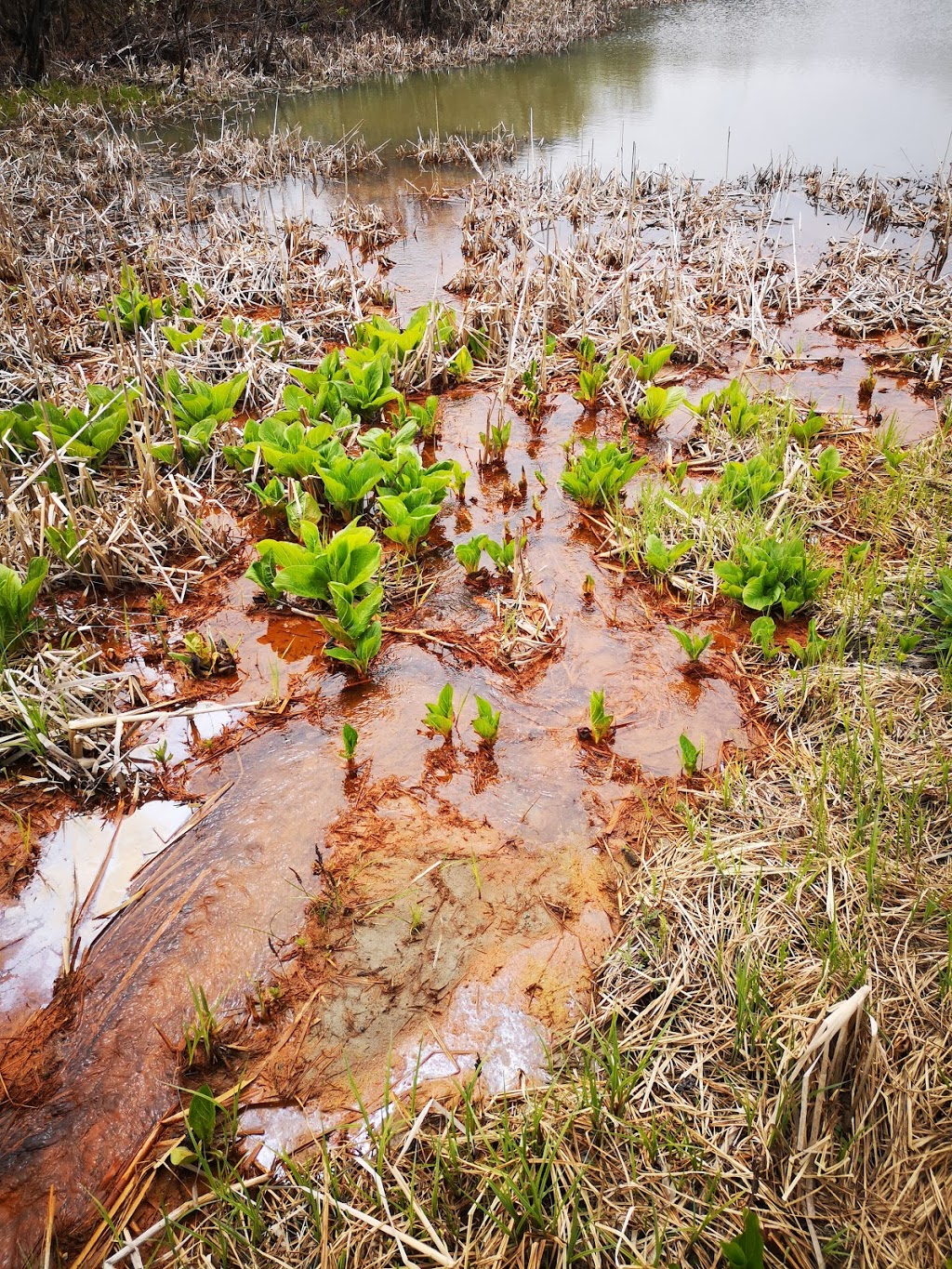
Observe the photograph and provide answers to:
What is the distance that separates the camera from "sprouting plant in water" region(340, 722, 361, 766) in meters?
2.39

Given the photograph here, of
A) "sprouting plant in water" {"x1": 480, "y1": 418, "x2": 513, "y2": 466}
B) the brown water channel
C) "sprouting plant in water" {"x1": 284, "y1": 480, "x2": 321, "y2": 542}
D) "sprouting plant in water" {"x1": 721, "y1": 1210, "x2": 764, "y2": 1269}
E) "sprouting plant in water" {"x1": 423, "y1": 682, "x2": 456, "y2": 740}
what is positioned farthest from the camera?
"sprouting plant in water" {"x1": 480, "y1": 418, "x2": 513, "y2": 466}

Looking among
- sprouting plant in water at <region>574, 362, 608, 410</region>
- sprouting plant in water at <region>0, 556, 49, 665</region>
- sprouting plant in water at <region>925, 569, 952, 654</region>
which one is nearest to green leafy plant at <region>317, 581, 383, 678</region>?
sprouting plant in water at <region>0, 556, 49, 665</region>

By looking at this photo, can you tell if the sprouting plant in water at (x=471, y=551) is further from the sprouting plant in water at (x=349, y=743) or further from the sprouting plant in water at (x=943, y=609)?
the sprouting plant in water at (x=943, y=609)

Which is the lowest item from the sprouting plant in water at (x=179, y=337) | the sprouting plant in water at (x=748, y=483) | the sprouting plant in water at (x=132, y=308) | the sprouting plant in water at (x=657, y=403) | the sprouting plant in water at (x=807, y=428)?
the sprouting plant in water at (x=748, y=483)

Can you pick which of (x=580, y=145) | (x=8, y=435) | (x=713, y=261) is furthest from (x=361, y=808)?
(x=580, y=145)

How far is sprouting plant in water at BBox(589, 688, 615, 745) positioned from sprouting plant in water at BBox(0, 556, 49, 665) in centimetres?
209

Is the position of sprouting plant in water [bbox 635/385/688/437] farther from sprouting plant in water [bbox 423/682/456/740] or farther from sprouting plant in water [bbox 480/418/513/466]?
sprouting plant in water [bbox 423/682/456/740]

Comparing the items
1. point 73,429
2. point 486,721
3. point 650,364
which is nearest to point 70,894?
point 486,721

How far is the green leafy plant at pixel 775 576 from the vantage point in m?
3.01

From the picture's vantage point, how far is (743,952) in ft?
5.81

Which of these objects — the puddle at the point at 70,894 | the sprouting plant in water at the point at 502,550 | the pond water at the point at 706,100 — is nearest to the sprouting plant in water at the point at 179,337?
the sprouting plant in water at the point at 502,550

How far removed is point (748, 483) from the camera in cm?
363

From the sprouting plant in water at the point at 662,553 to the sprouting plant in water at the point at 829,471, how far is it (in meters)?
0.97

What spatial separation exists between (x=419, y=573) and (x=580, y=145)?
33.7ft
